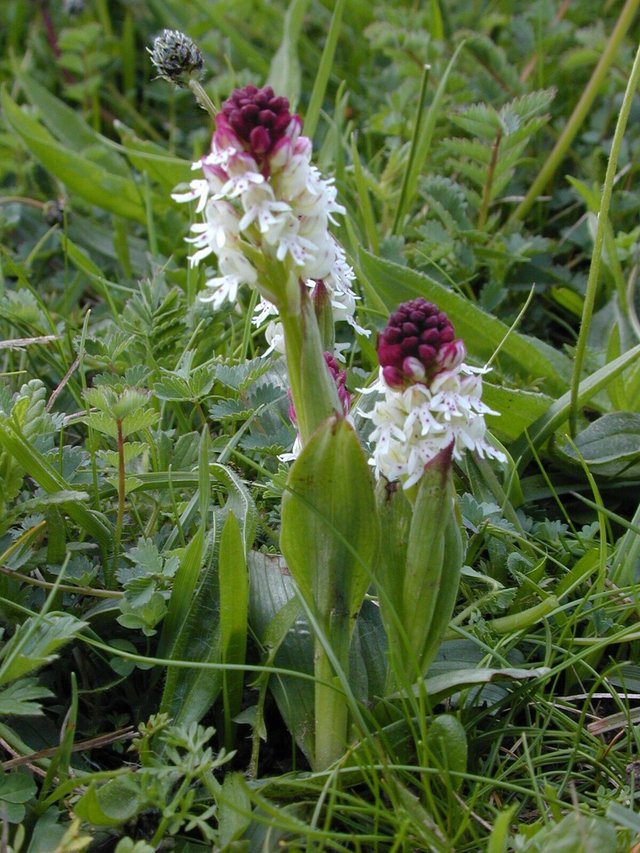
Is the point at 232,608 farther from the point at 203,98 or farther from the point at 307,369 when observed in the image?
the point at 203,98

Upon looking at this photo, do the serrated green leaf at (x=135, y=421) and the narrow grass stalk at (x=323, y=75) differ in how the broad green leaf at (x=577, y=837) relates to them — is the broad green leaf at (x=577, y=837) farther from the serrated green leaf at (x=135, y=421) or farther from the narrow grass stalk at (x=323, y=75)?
the narrow grass stalk at (x=323, y=75)

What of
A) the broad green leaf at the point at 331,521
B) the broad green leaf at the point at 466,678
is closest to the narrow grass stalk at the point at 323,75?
the broad green leaf at the point at 331,521

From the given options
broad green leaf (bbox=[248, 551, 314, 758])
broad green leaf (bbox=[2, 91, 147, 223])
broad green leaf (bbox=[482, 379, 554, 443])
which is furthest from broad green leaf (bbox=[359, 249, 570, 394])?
broad green leaf (bbox=[2, 91, 147, 223])

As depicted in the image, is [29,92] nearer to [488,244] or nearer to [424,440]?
[488,244]

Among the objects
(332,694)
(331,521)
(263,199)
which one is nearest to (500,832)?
(332,694)

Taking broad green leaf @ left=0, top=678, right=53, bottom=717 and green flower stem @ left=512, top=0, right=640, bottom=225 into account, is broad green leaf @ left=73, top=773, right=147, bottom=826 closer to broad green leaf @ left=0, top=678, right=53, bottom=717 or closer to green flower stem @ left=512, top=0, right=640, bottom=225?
broad green leaf @ left=0, top=678, right=53, bottom=717

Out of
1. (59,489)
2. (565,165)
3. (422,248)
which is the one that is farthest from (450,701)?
(565,165)
